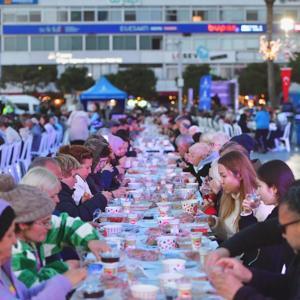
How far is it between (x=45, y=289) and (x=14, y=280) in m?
0.16

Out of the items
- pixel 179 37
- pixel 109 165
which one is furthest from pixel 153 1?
pixel 109 165

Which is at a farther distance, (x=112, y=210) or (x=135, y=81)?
(x=135, y=81)

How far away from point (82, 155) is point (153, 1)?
6701 cm

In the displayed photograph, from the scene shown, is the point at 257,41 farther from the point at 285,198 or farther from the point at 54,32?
the point at 285,198

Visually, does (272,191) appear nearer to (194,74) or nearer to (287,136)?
(287,136)

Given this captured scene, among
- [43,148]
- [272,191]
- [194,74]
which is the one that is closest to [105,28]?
[194,74]

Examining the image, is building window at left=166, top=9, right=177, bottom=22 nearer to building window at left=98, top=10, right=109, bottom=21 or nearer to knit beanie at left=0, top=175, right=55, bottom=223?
building window at left=98, top=10, right=109, bottom=21

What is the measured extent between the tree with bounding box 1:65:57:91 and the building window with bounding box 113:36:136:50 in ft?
27.3

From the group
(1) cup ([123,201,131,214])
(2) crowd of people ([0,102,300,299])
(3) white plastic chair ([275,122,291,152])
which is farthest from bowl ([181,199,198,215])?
(3) white plastic chair ([275,122,291,152])

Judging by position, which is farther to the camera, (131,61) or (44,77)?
(131,61)

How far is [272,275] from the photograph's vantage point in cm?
363

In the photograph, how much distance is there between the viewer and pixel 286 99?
3553 centimetres

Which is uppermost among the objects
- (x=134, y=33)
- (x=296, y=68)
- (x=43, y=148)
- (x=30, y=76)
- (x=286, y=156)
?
(x=134, y=33)

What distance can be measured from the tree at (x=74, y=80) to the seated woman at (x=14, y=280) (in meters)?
61.4
